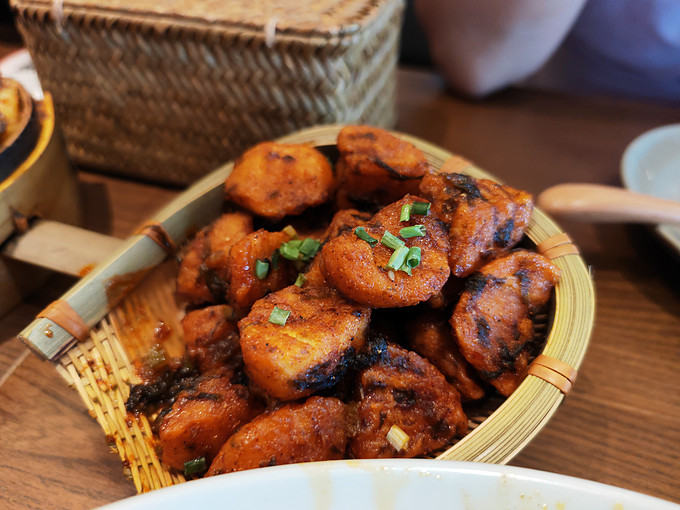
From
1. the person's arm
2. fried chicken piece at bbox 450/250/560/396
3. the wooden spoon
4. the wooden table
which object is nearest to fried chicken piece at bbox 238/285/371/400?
fried chicken piece at bbox 450/250/560/396

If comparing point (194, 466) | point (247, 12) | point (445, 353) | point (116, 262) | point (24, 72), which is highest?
point (247, 12)

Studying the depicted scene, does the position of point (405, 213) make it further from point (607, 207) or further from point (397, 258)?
point (607, 207)

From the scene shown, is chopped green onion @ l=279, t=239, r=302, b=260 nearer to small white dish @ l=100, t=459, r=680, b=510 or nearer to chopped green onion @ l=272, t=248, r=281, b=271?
chopped green onion @ l=272, t=248, r=281, b=271

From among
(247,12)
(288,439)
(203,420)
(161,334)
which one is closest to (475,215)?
(288,439)

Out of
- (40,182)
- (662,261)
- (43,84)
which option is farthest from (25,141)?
(662,261)

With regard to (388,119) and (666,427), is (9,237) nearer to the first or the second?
(388,119)

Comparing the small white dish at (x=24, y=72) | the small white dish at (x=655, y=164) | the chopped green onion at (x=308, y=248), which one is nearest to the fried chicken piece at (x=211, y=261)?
the chopped green onion at (x=308, y=248)
